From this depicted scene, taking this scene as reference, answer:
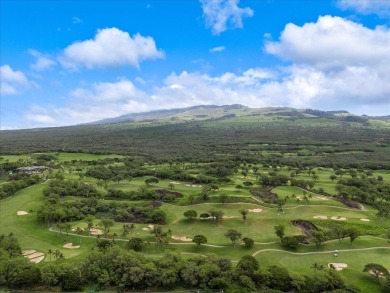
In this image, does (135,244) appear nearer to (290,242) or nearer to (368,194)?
(290,242)

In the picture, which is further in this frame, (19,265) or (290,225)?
(290,225)

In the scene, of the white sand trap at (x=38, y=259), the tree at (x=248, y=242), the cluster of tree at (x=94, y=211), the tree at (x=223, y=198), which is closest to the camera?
the white sand trap at (x=38, y=259)

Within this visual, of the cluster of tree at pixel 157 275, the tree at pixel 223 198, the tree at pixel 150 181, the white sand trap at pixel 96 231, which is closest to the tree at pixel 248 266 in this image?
the cluster of tree at pixel 157 275

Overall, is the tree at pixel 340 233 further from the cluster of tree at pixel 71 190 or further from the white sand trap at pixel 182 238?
the cluster of tree at pixel 71 190

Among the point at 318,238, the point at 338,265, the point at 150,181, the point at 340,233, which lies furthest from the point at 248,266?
the point at 150,181

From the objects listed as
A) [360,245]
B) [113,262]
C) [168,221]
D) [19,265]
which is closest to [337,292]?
[360,245]

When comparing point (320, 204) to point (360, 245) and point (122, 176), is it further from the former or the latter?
point (122, 176)

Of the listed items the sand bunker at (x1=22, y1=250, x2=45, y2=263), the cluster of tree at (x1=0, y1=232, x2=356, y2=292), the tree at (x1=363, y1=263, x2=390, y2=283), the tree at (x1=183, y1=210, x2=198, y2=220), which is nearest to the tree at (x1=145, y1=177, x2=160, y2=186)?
the tree at (x1=183, y1=210, x2=198, y2=220)
